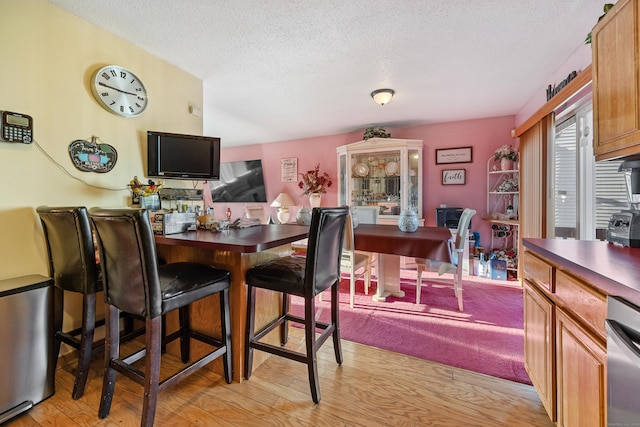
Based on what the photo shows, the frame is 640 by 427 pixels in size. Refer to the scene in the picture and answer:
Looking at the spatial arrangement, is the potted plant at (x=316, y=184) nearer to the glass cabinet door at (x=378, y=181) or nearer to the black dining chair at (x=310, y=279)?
the glass cabinet door at (x=378, y=181)

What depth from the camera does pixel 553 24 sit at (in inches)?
74.7

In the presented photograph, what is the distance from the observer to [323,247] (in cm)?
151

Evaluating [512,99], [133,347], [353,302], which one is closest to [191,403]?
[133,347]

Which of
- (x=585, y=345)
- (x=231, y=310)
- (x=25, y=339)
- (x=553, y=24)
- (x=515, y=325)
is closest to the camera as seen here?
(x=585, y=345)

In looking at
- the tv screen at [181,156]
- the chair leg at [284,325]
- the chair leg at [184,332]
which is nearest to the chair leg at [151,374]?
the chair leg at [184,332]

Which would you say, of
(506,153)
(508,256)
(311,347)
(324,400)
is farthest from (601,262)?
(506,153)

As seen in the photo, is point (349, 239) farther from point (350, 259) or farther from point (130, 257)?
point (130, 257)

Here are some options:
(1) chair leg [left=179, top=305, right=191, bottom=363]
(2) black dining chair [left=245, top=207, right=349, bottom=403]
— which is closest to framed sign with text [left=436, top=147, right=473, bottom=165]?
(2) black dining chair [left=245, top=207, right=349, bottom=403]

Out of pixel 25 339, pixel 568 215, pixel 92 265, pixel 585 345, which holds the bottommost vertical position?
pixel 25 339

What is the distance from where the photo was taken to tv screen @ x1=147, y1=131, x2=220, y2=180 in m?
2.23

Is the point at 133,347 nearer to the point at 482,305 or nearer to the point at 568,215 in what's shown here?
the point at 482,305

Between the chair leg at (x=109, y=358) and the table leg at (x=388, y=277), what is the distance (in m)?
2.27

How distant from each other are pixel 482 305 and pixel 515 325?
428 mm

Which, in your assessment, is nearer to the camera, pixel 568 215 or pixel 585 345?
pixel 585 345
